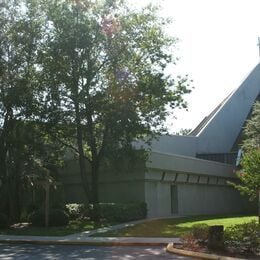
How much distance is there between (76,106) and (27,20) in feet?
19.3

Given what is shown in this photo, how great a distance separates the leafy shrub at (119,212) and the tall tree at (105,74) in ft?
7.26

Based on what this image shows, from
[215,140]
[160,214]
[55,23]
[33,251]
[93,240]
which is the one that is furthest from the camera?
[215,140]

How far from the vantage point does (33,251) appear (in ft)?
60.5

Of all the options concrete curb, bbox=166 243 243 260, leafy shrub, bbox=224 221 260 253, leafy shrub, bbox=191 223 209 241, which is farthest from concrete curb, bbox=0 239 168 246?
leafy shrub, bbox=224 221 260 253

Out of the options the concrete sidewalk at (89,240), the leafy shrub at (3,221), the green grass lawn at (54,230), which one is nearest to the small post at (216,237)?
the concrete sidewalk at (89,240)

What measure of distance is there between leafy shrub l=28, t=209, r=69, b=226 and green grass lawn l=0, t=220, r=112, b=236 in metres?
0.44

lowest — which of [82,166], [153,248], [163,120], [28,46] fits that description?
[153,248]

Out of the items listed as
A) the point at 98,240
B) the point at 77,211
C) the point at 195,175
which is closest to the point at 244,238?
the point at 98,240

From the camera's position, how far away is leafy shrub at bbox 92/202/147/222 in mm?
30781

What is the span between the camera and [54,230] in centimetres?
2611

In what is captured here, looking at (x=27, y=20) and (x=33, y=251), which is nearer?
(x=33, y=251)

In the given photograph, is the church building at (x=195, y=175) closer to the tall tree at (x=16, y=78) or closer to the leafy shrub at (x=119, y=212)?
the leafy shrub at (x=119, y=212)

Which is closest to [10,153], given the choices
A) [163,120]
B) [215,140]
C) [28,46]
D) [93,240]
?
[28,46]

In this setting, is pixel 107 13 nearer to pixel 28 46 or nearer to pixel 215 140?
pixel 28 46
